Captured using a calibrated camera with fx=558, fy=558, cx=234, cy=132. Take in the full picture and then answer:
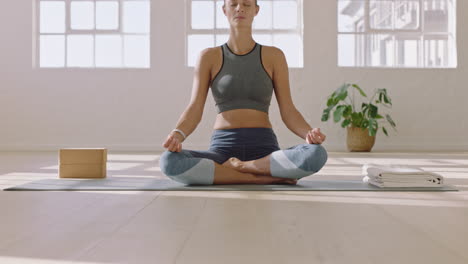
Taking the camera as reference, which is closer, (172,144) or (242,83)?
(172,144)

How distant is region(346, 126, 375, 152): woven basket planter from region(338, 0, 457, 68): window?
1.08 m

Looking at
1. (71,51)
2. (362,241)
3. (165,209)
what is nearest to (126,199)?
(165,209)

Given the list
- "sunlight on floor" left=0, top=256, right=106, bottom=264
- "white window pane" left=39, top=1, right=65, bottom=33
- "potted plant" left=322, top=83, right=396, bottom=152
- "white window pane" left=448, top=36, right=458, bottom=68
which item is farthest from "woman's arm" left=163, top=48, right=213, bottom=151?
"white window pane" left=448, top=36, right=458, bottom=68

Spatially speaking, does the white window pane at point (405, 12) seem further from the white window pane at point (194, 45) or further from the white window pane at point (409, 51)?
the white window pane at point (194, 45)

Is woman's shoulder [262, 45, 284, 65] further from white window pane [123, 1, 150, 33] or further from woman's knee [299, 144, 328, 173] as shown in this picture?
white window pane [123, 1, 150, 33]

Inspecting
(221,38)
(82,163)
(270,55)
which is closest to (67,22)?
(221,38)

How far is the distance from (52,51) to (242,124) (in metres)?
5.01

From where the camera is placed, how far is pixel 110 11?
7066mm

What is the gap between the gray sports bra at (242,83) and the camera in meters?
2.80

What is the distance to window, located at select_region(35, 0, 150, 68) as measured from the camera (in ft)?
23.2

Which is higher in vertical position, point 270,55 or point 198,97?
point 270,55

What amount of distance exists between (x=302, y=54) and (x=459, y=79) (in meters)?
1.99

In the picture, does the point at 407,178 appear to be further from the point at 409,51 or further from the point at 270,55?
the point at 409,51

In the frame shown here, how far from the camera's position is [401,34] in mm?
7156
